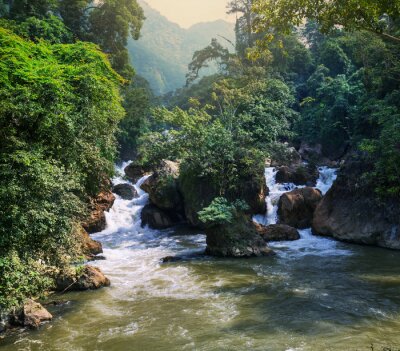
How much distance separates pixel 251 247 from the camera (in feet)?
53.7

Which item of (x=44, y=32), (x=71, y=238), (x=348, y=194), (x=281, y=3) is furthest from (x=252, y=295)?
(x=44, y=32)

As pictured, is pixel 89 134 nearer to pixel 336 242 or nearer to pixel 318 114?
pixel 336 242

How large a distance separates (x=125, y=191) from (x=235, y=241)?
431 inches

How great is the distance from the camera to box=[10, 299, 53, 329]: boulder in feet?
32.0

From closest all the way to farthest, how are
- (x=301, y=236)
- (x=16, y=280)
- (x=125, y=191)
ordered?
(x=16, y=280)
(x=301, y=236)
(x=125, y=191)

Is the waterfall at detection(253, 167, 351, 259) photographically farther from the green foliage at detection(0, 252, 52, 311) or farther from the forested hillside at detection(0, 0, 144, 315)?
the green foliage at detection(0, 252, 52, 311)

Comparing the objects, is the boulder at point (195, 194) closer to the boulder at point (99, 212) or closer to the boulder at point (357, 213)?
the boulder at point (99, 212)

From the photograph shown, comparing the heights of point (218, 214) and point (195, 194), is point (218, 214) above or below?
below

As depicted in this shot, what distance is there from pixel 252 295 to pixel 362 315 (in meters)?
3.15

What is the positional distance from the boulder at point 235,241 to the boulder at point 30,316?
25.8 feet

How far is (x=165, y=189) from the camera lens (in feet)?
74.4

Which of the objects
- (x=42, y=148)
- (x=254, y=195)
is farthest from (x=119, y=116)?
(x=254, y=195)

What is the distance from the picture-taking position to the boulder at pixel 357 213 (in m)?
17.0

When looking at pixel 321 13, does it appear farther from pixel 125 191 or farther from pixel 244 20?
pixel 244 20
